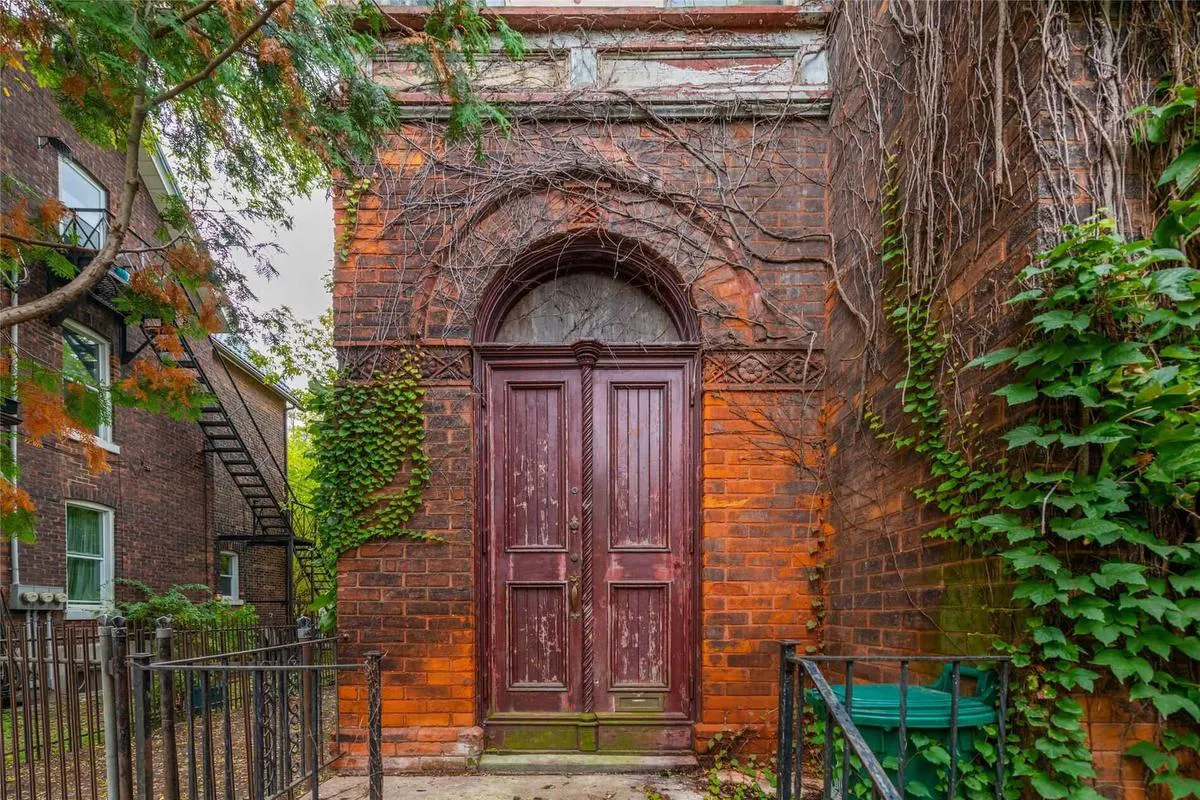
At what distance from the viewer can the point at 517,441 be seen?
4.40 meters

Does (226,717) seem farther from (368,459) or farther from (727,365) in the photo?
(727,365)

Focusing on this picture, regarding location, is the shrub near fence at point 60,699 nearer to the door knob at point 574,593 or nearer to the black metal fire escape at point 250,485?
the door knob at point 574,593

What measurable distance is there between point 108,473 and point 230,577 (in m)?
3.89

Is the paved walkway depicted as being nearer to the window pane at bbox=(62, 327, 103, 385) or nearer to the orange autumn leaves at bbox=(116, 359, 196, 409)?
the orange autumn leaves at bbox=(116, 359, 196, 409)

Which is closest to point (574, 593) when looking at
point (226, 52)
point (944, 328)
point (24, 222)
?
point (944, 328)

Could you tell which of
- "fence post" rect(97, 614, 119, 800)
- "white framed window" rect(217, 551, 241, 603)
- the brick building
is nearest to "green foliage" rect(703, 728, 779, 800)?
the brick building

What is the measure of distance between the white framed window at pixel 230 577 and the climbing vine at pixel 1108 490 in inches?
484

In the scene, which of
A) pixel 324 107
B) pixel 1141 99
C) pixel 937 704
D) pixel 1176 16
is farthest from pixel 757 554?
pixel 324 107

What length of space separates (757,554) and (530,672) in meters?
1.69

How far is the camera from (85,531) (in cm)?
816

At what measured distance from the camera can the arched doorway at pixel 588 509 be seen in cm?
418

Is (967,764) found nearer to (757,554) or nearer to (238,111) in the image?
(757,554)

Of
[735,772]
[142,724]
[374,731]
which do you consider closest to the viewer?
[142,724]

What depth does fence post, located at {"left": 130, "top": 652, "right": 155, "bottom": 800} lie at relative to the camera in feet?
8.77
